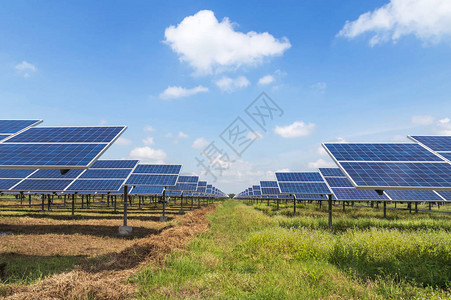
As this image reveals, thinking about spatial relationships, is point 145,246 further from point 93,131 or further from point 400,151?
point 400,151

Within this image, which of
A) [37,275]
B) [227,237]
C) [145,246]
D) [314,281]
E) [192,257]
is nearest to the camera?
[314,281]

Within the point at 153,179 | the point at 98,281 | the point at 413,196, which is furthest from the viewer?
the point at 413,196

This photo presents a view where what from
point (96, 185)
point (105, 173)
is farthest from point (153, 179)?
point (105, 173)

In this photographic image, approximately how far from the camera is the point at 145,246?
12461mm

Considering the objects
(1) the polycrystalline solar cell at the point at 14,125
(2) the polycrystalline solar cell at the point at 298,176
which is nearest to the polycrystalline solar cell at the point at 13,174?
(1) the polycrystalline solar cell at the point at 14,125

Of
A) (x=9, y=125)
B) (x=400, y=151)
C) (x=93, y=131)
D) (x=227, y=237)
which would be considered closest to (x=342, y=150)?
(x=400, y=151)

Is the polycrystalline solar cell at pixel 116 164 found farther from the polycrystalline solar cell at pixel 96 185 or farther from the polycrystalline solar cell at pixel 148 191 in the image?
the polycrystalline solar cell at pixel 96 185

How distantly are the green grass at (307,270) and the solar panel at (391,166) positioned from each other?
2.46 m

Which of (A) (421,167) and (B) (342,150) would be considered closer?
(A) (421,167)

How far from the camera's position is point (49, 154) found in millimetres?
11883

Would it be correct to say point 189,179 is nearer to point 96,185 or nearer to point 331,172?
point 96,185

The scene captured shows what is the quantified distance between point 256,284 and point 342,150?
11.3 metres

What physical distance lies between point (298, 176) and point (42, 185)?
27.6 meters

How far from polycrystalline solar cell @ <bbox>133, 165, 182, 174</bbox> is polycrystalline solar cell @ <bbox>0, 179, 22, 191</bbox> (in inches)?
455
